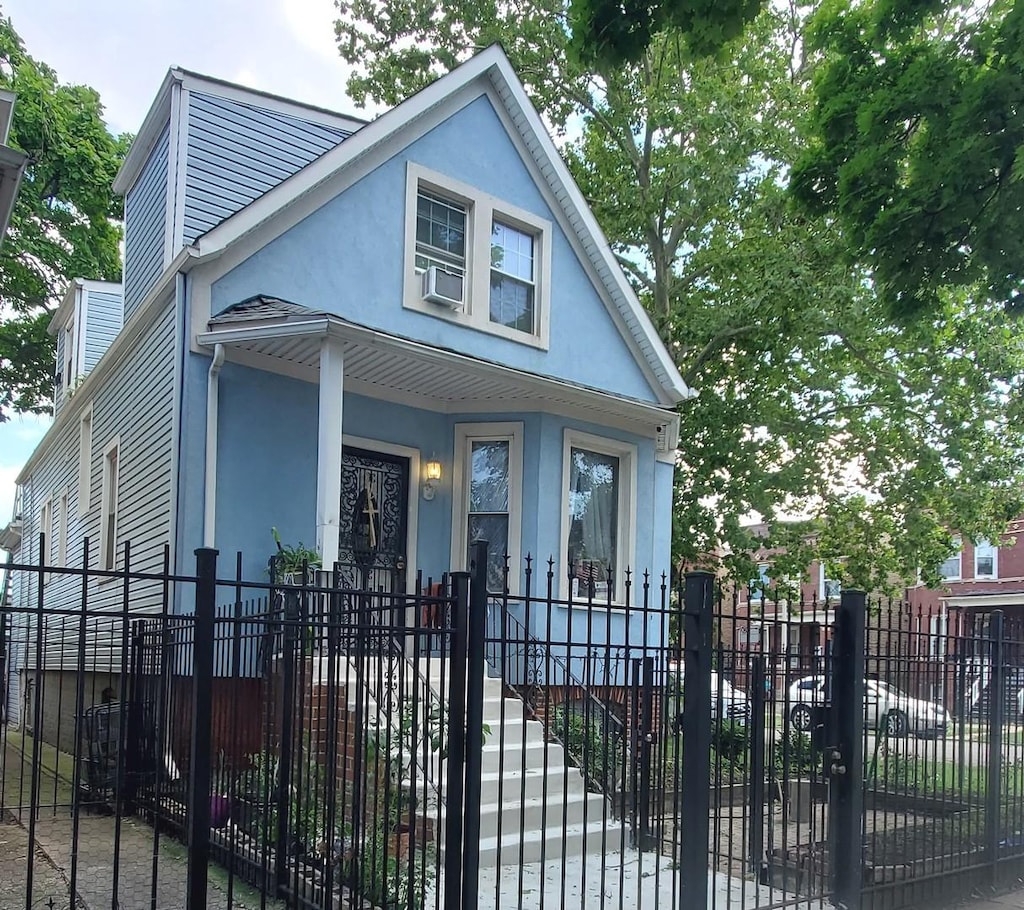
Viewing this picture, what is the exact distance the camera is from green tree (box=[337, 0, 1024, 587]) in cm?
1506

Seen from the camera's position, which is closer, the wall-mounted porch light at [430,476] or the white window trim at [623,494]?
the wall-mounted porch light at [430,476]

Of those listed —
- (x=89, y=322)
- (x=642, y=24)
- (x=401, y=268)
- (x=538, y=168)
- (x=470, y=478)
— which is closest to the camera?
(x=642, y=24)

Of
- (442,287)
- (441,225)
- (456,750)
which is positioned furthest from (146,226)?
(456,750)

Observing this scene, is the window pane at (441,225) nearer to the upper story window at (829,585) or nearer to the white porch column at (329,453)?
the white porch column at (329,453)

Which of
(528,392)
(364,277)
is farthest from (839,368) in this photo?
(364,277)

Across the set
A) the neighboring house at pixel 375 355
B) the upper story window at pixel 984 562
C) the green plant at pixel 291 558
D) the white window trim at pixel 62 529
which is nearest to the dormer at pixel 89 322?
the white window trim at pixel 62 529

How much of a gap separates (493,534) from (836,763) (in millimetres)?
6006

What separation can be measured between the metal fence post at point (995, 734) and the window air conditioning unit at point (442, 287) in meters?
6.60

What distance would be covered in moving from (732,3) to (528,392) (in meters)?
5.38

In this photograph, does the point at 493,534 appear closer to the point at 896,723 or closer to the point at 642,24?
the point at 896,723

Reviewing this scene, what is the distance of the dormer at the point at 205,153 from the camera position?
10.9m

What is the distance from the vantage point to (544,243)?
12.3m

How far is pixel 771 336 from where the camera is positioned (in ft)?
51.9

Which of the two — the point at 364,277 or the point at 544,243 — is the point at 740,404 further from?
the point at 364,277
